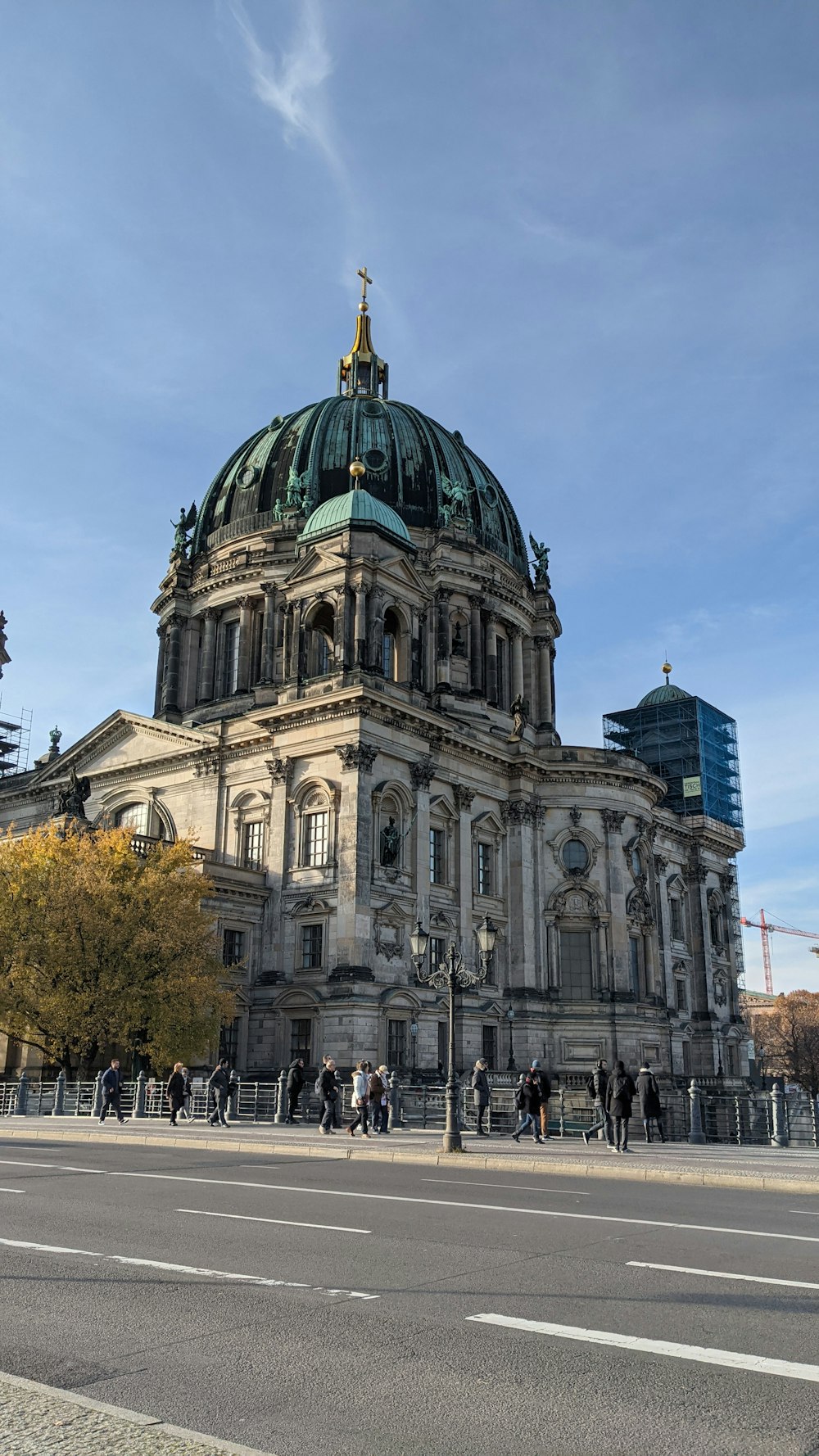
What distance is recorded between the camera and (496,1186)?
58.6 feet

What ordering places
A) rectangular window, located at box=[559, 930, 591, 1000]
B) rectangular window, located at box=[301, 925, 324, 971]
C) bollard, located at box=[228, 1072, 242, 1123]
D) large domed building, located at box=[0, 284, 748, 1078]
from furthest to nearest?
rectangular window, located at box=[559, 930, 591, 1000], large domed building, located at box=[0, 284, 748, 1078], rectangular window, located at box=[301, 925, 324, 971], bollard, located at box=[228, 1072, 242, 1123]

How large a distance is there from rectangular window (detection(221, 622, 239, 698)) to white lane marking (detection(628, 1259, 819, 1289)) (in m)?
51.1

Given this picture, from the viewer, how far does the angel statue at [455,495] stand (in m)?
63.9

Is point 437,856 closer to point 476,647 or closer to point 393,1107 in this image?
point 476,647

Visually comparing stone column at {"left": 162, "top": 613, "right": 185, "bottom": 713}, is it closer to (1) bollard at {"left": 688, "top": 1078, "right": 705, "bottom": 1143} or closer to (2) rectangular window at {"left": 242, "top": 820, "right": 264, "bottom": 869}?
(2) rectangular window at {"left": 242, "top": 820, "right": 264, "bottom": 869}

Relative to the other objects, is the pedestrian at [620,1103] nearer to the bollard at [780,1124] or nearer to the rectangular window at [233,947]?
the bollard at [780,1124]

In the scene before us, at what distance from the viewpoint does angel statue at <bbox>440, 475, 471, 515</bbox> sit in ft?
210

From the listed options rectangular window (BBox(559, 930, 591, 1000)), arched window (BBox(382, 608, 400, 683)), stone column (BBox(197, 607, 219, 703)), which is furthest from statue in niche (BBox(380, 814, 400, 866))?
stone column (BBox(197, 607, 219, 703))

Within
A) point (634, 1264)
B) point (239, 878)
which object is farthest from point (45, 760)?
point (634, 1264)

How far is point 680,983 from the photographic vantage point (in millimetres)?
66312

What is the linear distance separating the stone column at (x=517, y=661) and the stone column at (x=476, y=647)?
3.12 meters

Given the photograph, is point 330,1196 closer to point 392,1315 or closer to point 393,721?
point 392,1315

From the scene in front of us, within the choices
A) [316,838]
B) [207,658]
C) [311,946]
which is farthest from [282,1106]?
[207,658]

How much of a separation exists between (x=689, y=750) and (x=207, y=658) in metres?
35.2
